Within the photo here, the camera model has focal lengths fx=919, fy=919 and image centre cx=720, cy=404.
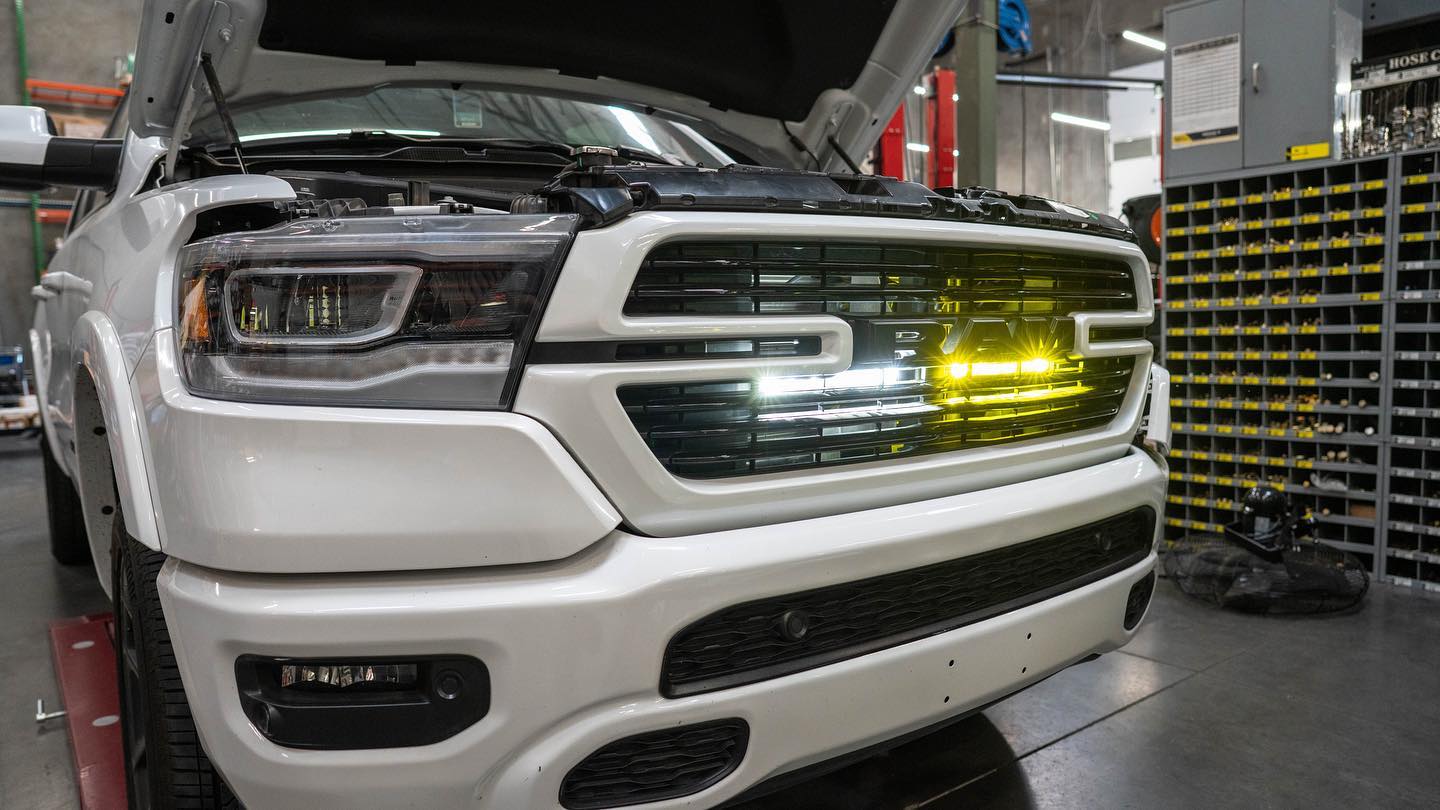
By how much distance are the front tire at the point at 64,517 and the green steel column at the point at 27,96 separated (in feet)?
27.9

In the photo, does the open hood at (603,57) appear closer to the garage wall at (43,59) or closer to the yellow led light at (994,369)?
the yellow led light at (994,369)

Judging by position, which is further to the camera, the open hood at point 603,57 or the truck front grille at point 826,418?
the open hood at point 603,57

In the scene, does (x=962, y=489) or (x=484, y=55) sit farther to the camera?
(x=484, y=55)

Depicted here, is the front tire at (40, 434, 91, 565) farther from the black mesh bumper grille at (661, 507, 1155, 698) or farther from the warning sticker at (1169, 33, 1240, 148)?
the warning sticker at (1169, 33, 1240, 148)

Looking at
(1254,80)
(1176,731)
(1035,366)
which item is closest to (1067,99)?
(1254,80)

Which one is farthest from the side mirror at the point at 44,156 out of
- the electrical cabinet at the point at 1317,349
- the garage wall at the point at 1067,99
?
the garage wall at the point at 1067,99

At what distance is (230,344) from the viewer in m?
1.14

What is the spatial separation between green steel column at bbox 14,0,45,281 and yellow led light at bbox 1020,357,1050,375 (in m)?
12.2

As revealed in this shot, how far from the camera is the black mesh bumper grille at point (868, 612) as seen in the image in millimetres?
1180

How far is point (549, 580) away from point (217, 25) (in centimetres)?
122

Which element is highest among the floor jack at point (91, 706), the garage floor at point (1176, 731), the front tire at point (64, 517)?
the front tire at point (64, 517)

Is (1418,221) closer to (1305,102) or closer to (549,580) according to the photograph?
(1305,102)

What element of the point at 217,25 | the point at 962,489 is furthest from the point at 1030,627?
the point at 217,25

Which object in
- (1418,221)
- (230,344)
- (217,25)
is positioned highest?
(217,25)
